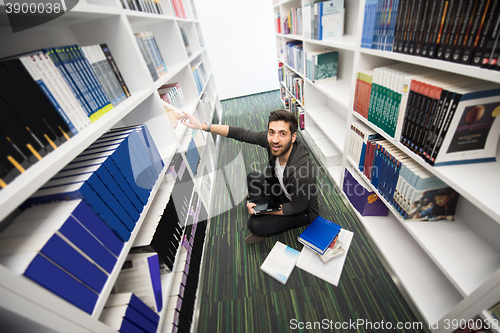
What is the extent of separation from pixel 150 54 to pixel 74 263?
4.25 ft

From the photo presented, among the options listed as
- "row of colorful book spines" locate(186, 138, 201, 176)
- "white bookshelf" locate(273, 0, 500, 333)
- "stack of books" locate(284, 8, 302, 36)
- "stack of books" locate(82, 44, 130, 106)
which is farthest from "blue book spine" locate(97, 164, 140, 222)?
"stack of books" locate(284, 8, 302, 36)

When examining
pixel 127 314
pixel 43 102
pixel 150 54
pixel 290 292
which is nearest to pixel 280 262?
pixel 290 292

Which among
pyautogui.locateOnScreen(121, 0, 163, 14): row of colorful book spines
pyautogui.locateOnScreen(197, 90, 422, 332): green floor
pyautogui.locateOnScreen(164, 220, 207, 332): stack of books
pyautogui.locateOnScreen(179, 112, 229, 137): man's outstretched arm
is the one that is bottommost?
pyautogui.locateOnScreen(197, 90, 422, 332): green floor

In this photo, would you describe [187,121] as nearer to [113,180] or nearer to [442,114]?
[113,180]

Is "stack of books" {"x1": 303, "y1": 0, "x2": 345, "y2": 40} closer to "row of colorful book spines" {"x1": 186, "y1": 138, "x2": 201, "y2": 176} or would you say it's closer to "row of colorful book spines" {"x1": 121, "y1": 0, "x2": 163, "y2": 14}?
"row of colorful book spines" {"x1": 121, "y1": 0, "x2": 163, "y2": 14}

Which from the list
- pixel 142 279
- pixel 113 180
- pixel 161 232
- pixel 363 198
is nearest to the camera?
pixel 113 180

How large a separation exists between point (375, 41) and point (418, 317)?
1587 millimetres

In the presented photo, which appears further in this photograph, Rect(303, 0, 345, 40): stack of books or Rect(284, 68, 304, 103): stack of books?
Rect(284, 68, 304, 103): stack of books

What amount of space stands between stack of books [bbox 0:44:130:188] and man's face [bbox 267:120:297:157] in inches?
38.5

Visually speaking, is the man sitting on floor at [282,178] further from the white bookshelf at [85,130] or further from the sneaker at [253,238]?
the white bookshelf at [85,130]

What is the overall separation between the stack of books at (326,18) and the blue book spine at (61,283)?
2265 mm

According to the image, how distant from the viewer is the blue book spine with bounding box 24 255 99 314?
464 mm

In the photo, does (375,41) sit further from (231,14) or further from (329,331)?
(231,14)

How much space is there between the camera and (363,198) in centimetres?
158
